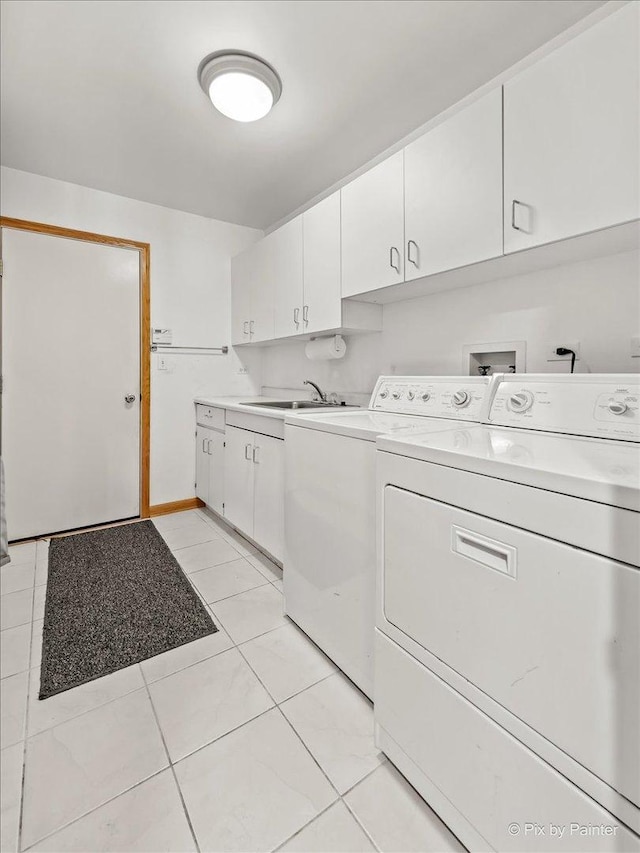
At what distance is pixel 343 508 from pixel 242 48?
73.3 inches

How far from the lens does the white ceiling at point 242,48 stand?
1446 millimetres

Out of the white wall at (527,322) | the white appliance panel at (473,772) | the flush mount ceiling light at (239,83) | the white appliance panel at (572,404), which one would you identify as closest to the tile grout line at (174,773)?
the white appliance panel at (473,772)

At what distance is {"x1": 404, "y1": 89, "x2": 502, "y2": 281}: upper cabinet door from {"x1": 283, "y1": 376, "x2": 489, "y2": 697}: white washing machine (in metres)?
0.49

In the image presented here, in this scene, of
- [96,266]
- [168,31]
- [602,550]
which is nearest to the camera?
[602,550]

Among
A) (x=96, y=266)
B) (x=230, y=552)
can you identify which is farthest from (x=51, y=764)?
(x=96, y=266)

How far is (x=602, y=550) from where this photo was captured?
2.13ft

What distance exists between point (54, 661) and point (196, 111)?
2.54 meters

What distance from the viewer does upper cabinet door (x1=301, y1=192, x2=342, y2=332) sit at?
2.15 metres

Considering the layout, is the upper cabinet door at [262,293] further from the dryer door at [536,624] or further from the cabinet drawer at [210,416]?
the dryer door at [536,624]

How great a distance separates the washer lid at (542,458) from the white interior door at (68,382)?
2.56 metres

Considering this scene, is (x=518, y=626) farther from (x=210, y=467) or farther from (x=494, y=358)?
(x=210, y=467)

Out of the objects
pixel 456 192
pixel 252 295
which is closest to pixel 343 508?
pixel 456 192

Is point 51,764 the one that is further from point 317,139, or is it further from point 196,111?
point 317,139

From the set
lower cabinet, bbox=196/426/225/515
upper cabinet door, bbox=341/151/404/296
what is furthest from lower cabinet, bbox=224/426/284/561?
upper cabinet door, bbox=341/151/404/296
